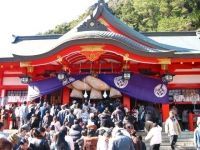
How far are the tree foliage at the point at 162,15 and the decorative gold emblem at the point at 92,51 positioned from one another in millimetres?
21392

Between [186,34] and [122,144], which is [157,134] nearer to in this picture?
[122,144]

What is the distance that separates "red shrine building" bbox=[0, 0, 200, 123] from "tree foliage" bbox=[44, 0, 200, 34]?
17723 millimetres

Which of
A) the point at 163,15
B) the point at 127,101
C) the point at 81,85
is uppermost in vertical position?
the point at 163,15

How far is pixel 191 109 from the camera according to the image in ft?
53.4

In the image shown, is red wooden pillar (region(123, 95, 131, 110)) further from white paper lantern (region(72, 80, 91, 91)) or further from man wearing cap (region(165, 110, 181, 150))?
man wearing cap (region(165, 110, 181, 150))

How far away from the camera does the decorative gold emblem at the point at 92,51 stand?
48.3ft

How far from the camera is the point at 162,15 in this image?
40.8 meters

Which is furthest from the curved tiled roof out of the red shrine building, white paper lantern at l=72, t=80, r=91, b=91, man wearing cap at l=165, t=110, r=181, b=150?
man wearing cap at l=165, t=110, r=181, b=150

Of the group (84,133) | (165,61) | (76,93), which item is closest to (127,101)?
(76,93)

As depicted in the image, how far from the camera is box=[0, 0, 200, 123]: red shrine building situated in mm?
14680

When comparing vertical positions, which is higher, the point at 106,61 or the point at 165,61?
the point at 106,61

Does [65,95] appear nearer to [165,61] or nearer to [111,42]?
[111,42]

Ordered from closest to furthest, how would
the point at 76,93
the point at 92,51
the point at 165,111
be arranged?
the point at 92,51 < the point at 165,111 < the point at 76,93

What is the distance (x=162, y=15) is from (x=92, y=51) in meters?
27.7
